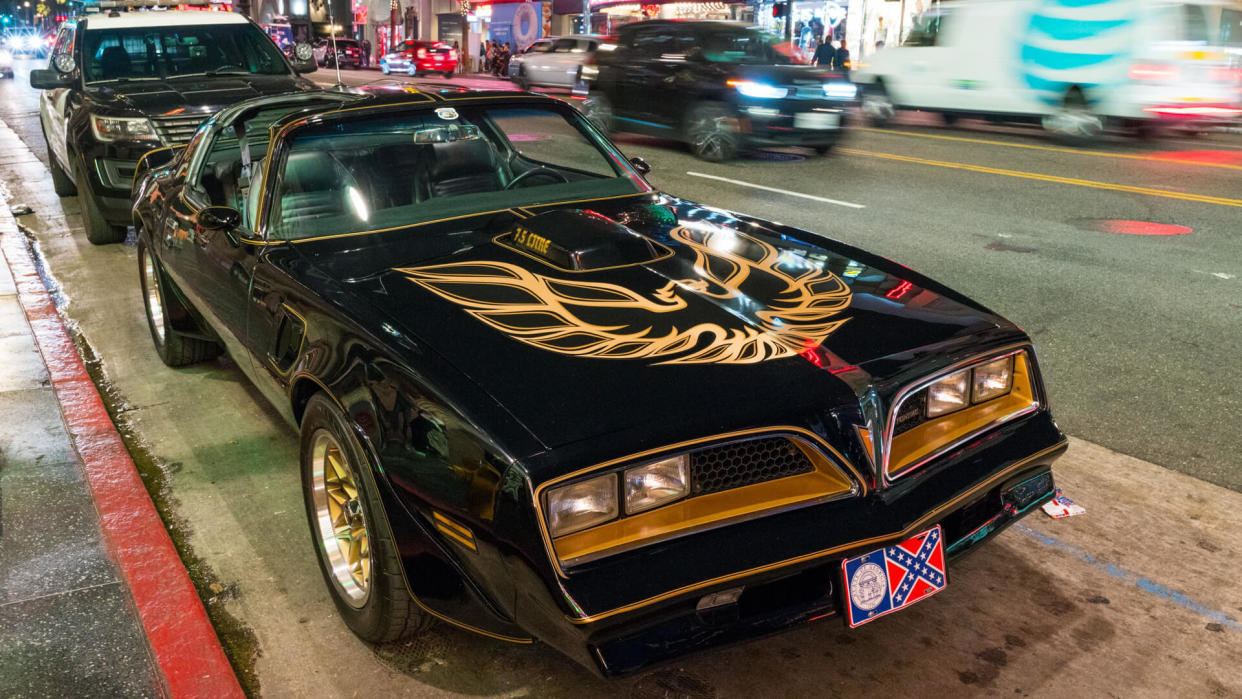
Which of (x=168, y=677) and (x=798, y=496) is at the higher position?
(x=798, y=496)

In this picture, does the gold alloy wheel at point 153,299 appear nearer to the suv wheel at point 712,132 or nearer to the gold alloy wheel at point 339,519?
the gold alloy wheel at point 339,519

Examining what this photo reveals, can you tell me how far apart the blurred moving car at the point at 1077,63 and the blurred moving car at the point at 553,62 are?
767cm

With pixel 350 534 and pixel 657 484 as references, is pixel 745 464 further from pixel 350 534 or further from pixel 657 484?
pixel 350 534

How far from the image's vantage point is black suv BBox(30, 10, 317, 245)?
7.61 metres

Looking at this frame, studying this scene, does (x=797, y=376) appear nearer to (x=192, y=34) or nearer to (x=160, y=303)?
(x=160, y=303)

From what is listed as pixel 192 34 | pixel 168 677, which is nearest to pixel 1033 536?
pixel 168 677

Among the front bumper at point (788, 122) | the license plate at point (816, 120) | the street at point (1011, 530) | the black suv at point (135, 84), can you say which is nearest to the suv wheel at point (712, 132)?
the front bumper at point (788, 122)

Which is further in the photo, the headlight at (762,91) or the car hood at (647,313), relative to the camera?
the headlight at (762,91)

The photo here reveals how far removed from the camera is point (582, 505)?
7.70 feet

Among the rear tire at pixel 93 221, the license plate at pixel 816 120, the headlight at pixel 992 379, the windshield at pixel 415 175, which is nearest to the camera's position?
the headlight at pixel 992 379

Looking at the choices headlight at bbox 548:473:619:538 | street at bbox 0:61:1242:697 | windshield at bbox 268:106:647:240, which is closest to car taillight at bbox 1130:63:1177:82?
street at bbox 0:61:1242:697

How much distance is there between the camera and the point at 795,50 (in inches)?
527

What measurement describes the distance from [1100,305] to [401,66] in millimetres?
35314

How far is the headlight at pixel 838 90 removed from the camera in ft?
41.1
